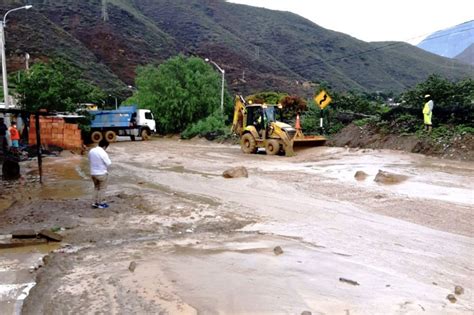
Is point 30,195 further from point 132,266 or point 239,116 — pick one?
point 239,116

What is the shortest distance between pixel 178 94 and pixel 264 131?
2101 cm

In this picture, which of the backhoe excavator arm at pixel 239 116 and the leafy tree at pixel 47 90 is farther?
the leafy tree at pixel 47 90

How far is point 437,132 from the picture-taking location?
20.4 metres

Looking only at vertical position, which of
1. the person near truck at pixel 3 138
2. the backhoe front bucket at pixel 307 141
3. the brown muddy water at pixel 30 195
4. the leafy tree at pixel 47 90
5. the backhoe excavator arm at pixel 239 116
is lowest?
the brown muddy water at pixel 30 195

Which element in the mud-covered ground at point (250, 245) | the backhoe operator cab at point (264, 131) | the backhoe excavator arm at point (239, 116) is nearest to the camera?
the mud-covered ground at point (250, 245)

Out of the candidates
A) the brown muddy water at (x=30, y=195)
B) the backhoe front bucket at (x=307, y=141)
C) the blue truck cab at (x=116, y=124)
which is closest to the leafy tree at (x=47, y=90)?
the blue truck cab at (x=116, y=124)

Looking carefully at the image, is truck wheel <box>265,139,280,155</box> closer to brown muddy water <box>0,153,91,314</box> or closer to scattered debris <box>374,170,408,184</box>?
brown muddy water <box>0,153,91,314</box>

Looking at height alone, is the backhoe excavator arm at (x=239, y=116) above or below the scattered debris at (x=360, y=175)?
above

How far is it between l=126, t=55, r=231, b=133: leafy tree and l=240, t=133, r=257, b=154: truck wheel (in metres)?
19.2

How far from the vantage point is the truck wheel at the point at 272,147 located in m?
23.6

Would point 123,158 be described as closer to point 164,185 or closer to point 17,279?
point 164,185

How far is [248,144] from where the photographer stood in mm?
25281

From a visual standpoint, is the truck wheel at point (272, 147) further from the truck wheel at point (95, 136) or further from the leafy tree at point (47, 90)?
the truck wheel at point (95, 136)

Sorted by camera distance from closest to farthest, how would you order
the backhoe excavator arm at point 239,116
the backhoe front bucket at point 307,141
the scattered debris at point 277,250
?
1. the scattered debris at point 277,250
2. the backhoe front bucket at point 307,141
3. the backhoe excavator arm at point 239,116
